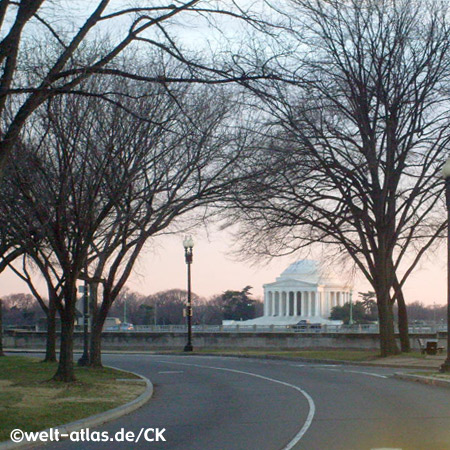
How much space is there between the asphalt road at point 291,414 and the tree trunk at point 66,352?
2.29 m

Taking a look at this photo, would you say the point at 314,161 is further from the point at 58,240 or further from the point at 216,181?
the point at 58,240

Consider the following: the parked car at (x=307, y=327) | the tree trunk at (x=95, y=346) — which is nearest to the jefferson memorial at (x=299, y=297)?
the parked car at (x=307, y=327)

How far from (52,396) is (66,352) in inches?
114

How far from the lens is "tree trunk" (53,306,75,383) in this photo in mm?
18859

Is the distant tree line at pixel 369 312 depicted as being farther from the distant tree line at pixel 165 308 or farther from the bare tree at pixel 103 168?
the bare tree at pixel 103 168

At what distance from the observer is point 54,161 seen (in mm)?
20438

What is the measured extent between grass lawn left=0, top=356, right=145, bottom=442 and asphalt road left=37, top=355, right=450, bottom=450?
0.69 m

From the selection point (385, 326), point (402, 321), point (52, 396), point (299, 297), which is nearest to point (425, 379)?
point (52, 396)

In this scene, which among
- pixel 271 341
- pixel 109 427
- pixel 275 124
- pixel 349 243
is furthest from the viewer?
pixel 271 341

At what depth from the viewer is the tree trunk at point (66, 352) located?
61.9 feet

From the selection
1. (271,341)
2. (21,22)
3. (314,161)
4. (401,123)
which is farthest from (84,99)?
(271,341)

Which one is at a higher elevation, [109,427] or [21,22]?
[21,22]

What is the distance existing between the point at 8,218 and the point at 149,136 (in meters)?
4.42

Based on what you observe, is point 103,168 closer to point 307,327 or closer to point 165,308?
point 307,327
